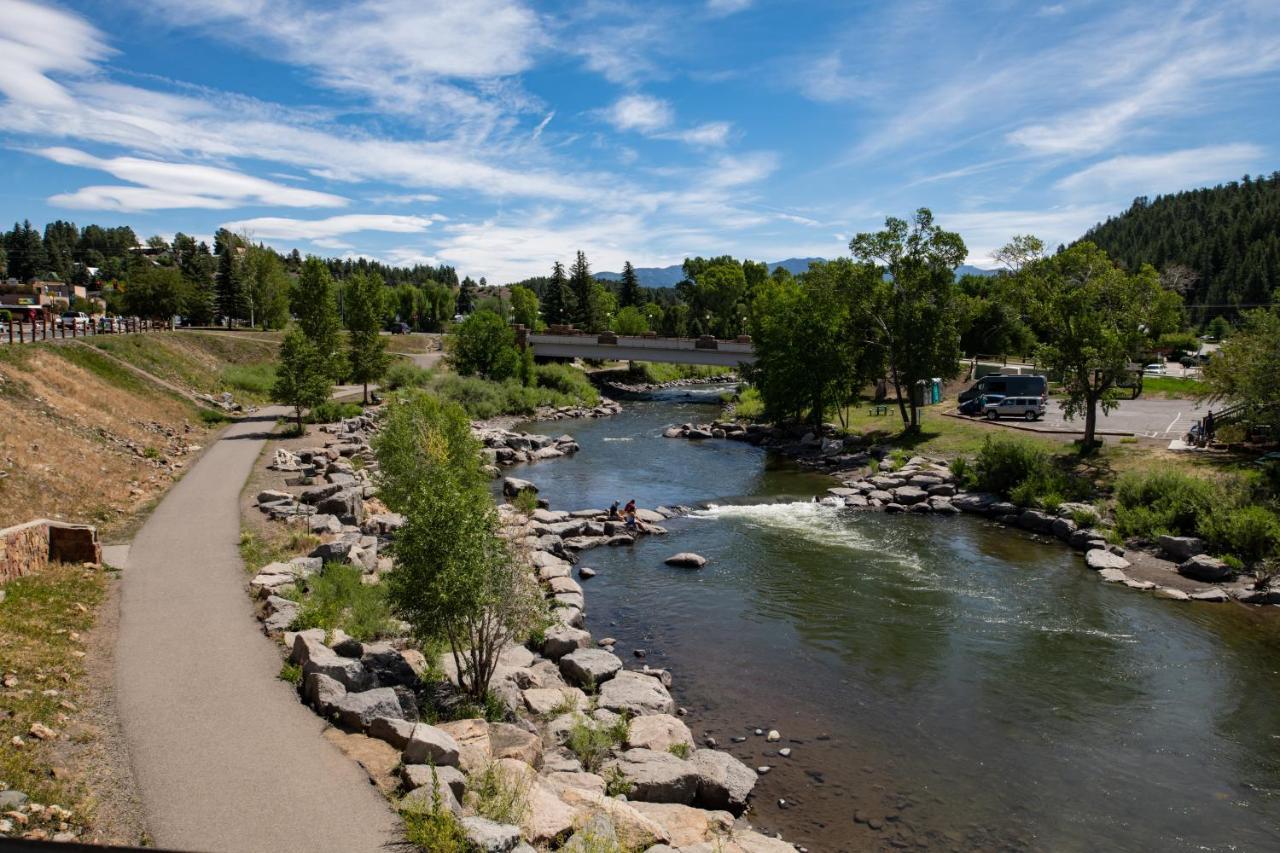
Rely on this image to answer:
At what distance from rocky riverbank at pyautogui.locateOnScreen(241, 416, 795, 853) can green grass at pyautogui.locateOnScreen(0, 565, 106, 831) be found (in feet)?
11.0

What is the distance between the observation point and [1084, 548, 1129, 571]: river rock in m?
26.3

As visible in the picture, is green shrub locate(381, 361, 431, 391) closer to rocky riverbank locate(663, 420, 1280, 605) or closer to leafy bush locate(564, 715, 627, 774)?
rocky riverbank locate(663, 420, 1280, 605)

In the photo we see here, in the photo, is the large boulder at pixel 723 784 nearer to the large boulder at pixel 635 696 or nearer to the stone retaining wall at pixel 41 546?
the large boulder at pixel 635 696

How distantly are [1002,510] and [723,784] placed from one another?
2422 cm

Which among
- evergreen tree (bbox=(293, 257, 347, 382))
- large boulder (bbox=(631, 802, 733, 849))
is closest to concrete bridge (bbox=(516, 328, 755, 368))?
evergreen tree (bbox=(293, 257, 347, 382))

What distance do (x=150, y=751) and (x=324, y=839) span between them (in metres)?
3.78

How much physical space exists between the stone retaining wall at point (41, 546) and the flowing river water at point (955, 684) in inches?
513

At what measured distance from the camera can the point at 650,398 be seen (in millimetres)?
85188

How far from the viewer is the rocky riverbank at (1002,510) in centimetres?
2470

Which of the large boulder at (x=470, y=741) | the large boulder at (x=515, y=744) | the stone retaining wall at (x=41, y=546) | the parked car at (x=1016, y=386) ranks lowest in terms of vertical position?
the large boulder at (x=515, y=744)

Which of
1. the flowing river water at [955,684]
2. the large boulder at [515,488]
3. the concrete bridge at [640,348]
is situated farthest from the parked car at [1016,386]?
the large boulder at [515,488]

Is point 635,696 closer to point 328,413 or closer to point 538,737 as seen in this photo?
point 538,737

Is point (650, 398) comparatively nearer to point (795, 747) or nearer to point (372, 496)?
point (372, 496)

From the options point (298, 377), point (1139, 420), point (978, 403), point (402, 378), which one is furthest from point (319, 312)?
point (1139, 420)
